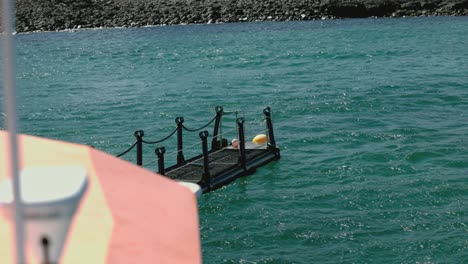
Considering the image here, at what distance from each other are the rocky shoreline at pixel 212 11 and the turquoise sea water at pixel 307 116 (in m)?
9.43

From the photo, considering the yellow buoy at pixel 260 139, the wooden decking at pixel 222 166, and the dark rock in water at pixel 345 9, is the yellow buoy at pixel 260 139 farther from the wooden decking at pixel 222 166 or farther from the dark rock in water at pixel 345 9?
the dark rock in water at pixel 345 9

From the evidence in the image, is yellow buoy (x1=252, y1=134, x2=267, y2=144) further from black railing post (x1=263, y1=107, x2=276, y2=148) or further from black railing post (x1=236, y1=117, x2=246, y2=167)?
black railing post (x1=236, y1=117, x2=246, y2=167)

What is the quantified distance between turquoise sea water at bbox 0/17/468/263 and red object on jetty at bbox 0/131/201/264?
8.82m

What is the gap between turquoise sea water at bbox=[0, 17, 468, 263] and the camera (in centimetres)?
1647

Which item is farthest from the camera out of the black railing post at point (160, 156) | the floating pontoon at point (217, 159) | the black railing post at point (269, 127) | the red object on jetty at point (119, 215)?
the black railing post at point (269, 127)

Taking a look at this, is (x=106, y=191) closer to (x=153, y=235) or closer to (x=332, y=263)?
(x=153, y=235)

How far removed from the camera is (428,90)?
108 feet

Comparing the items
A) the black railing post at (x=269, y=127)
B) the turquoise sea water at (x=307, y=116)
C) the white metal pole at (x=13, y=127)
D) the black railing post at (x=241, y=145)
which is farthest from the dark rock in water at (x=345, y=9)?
the white metal pole at (x=13, y=127)

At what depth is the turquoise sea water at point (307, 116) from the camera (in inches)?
648

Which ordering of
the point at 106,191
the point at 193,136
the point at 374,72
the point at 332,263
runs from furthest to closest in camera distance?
1. the point at 374,72
2. the point at 193,136
3. the point at 332,263
4. the point at 106,191

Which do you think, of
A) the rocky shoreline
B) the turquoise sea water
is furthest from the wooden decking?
the rocky shoreline

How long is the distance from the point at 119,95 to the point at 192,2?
43.4m

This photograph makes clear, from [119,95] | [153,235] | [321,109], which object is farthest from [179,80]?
[153,235]

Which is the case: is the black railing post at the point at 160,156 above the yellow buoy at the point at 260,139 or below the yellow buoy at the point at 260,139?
above
